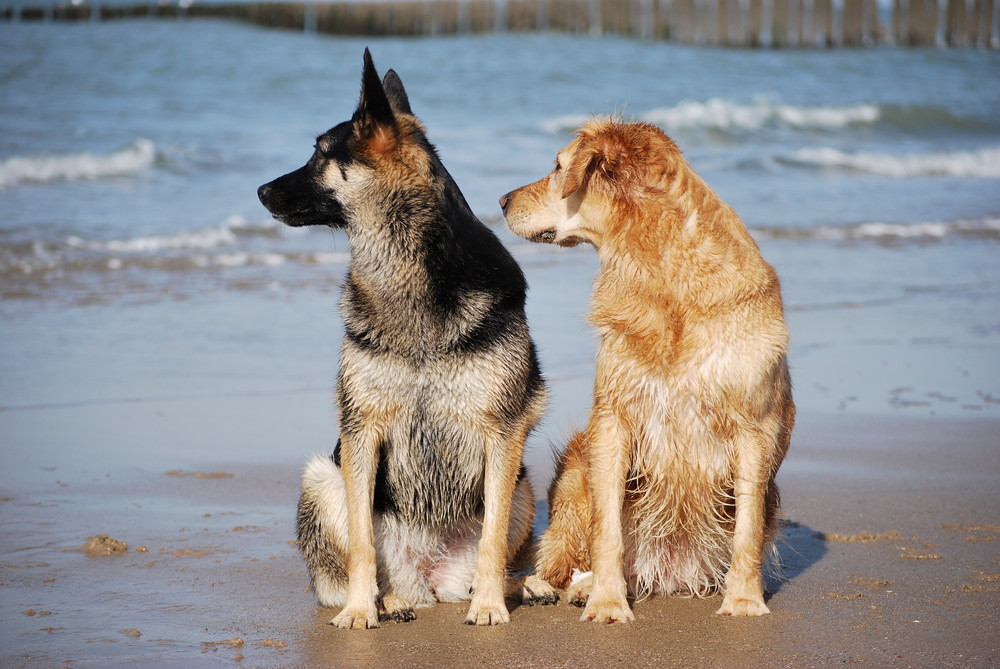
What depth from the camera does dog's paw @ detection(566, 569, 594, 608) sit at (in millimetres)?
4035

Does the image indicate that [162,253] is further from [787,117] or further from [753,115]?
[787,117]

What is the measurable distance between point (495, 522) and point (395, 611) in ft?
1.65

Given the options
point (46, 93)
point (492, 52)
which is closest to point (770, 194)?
point (46, 93)

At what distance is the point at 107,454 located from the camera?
5.66 m

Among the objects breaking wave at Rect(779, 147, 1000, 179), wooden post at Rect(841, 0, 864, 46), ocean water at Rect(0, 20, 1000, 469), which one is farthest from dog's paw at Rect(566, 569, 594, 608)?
wooden post at Rect(841, 0, 864, 46)

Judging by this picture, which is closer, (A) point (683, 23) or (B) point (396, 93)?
(B) point (396, 93)

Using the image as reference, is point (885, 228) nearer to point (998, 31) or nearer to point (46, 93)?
point (46, 93)

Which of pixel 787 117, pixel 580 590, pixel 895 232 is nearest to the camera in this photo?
pixel 580 590

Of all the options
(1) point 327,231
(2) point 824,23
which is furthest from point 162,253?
(2) point 824,23

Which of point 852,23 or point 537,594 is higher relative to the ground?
point 852,23

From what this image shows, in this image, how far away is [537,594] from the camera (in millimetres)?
4074

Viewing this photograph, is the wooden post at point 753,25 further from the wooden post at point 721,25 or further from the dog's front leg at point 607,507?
the dog's front leg at point 607,507

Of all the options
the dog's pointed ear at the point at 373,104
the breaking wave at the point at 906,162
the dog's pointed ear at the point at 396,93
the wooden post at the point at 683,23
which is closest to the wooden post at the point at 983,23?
the wooden post at the point at 683,23

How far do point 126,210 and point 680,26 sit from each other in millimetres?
30822
